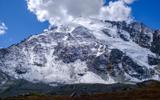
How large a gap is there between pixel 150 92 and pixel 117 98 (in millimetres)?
18031

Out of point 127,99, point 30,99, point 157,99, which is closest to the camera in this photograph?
point 157,99

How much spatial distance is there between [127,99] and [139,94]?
15968mm

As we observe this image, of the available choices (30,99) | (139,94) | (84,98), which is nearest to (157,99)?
(139,94)

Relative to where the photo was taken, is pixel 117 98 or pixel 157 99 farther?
pixel 117 98

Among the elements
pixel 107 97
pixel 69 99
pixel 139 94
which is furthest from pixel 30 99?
pixel 139 94

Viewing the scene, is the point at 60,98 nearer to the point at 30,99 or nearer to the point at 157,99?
the point at 30,99

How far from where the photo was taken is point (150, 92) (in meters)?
194

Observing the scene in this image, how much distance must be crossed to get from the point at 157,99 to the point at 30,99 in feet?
181

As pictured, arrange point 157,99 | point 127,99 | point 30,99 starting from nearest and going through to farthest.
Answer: point 157,99 < point 127,99 < point 30,99

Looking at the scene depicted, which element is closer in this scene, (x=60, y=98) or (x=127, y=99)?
(x=127, y=99)

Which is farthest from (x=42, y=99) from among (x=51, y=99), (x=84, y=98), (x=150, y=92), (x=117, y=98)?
(x=150, y=92)

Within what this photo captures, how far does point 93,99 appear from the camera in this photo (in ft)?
Result: 609

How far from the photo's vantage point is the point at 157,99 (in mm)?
161625

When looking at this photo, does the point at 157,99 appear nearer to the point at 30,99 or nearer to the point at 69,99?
the point at 69,99
